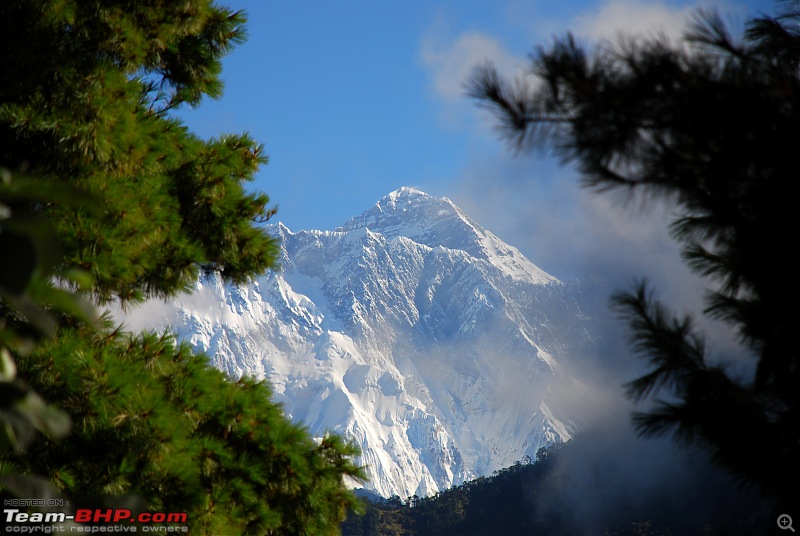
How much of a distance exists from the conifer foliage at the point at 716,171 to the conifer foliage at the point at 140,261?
2.05 m

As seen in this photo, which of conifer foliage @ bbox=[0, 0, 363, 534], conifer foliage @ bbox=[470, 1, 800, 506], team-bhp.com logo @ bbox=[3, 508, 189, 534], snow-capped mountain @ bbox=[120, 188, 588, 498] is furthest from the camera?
snow-capped mountain @ bbox=[120, 188, 588, 498]

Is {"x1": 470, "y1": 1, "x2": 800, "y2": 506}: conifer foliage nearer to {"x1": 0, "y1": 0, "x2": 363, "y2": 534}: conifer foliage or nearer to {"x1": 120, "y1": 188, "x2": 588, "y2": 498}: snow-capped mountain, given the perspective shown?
{"x1": 0, "y1": 0, "x2": 363, "y2": 534}: conifer foliage

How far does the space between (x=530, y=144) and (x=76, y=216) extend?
2225 millimetres

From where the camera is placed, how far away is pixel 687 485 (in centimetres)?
5422

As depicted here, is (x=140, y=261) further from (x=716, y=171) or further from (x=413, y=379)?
(x=413, y=379)

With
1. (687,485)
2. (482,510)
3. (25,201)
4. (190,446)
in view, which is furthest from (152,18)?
(482,510)

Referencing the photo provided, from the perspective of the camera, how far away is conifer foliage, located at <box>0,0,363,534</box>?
3221 millimetres

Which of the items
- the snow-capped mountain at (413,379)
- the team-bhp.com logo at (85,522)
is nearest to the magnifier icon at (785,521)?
the team-bhp.com logo at (85,522)

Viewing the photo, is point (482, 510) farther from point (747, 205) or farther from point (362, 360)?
point (362, 360)

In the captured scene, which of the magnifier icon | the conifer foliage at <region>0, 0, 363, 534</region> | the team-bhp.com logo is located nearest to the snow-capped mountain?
the conifer foliage at <region>0, 0, 363, 534</region>

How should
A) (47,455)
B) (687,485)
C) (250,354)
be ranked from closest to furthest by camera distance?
1. (47,455)
2. (687,485)
3. (250,354)

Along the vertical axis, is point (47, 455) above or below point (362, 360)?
below

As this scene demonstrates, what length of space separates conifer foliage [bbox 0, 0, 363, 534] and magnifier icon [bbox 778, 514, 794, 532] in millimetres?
2271

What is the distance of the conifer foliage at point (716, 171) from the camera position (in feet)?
6.31
